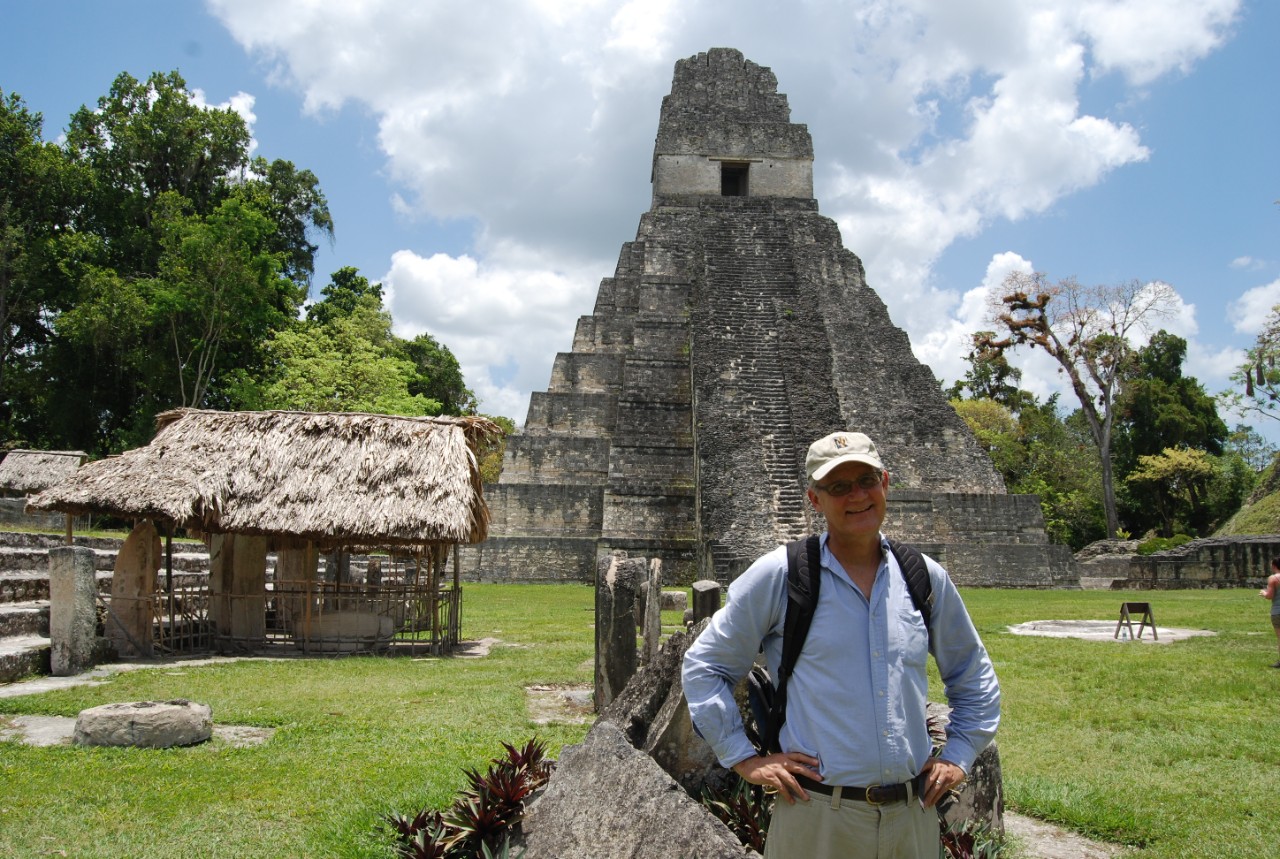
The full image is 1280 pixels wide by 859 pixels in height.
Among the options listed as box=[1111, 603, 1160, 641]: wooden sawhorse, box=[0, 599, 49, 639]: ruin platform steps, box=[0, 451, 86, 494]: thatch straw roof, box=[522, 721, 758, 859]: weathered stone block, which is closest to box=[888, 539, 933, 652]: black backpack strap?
box=[522, 721, 758, 859]: weathered stone block

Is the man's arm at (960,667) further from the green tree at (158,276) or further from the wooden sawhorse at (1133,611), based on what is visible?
the green tree at (158,276)

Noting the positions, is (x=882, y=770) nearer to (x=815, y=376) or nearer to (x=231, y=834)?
(x=231, y=834)

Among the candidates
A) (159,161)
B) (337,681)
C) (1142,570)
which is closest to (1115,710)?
(337,681)

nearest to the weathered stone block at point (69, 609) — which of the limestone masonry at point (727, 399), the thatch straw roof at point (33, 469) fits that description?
the limestone masonry at point (727, 399)

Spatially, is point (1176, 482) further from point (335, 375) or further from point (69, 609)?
point (69, 609)

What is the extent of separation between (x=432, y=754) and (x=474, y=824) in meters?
1.87

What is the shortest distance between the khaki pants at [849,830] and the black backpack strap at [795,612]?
19 cm

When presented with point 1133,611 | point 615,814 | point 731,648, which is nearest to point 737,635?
point 731,648

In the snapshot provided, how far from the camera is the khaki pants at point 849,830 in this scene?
88.1 inches

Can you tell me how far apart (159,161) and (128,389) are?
6940 mm

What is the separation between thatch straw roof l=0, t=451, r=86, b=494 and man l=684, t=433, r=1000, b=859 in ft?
64.5

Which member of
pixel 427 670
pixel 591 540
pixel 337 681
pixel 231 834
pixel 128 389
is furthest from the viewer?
pixel 128 389

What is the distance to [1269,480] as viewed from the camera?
29469mm

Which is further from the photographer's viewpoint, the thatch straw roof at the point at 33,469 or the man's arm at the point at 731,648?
the thatch straw roof at the point at 33,469
